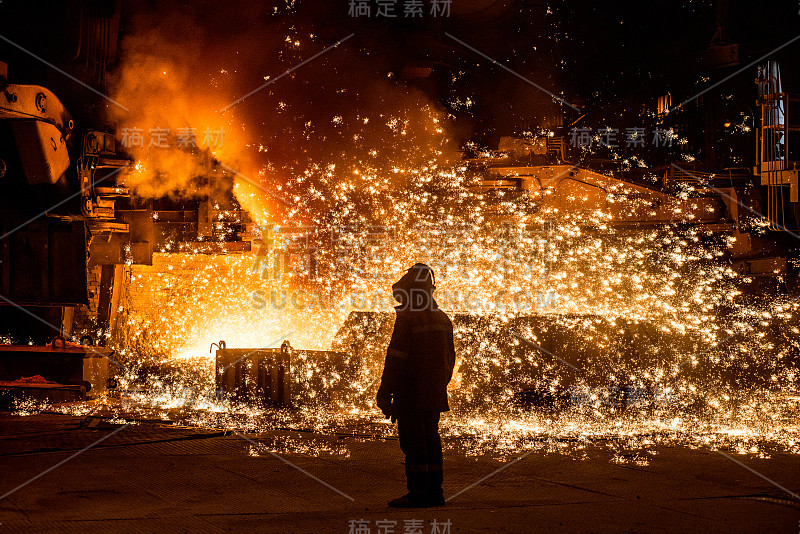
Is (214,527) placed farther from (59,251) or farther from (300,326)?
(300,326)

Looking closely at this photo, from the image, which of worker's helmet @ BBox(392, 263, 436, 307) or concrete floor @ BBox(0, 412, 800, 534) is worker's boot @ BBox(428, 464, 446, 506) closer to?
concrete floor @ BBox(0, 412, 800, 534)

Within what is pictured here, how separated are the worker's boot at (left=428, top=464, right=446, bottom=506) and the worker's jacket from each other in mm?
327

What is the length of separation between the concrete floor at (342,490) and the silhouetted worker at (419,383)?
0.18 m

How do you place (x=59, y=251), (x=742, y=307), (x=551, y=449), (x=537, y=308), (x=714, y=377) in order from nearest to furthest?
(x=551, y=449), (x=59, y=251), (x=714, y=377), (x=742, y=307), (x=537, y=308)

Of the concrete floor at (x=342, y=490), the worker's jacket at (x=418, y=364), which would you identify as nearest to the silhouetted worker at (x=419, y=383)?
the worker's jacket at (x=418, y=364)

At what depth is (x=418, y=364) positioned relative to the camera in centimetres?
389

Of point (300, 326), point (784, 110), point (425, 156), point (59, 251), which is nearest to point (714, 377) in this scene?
point (784, 110)

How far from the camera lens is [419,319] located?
13.0 ft

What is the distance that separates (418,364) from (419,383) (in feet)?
0.35

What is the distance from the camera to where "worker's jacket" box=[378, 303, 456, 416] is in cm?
386

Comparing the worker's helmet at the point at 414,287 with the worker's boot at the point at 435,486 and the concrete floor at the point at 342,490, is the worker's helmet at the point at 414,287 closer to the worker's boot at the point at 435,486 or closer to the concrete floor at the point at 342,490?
the worker's boot at the point at 435,486

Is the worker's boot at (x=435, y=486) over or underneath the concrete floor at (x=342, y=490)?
over

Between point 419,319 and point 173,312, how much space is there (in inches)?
370

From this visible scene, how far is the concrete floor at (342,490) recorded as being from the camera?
3463 mm
